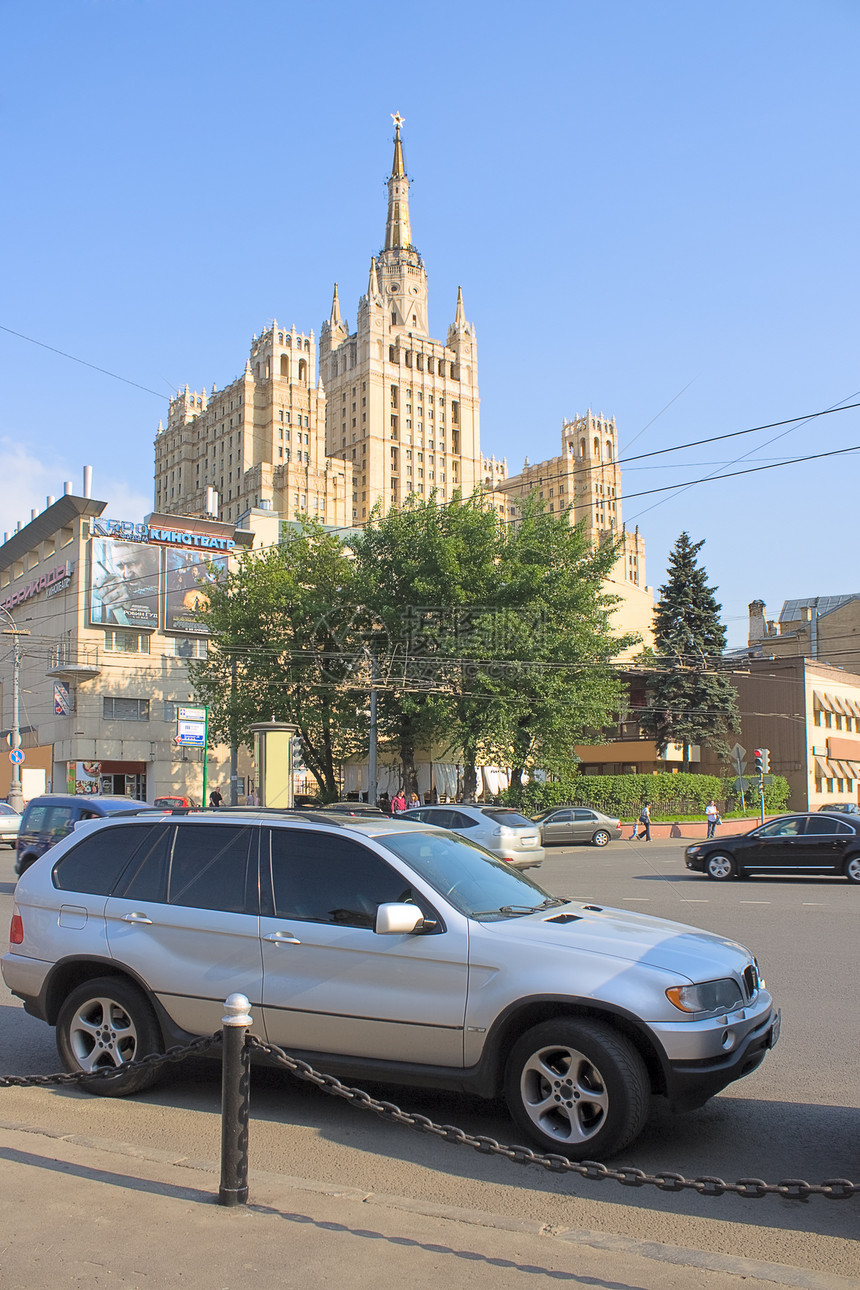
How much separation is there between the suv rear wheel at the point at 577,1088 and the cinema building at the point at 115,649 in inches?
2023

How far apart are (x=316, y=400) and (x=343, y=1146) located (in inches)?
5804

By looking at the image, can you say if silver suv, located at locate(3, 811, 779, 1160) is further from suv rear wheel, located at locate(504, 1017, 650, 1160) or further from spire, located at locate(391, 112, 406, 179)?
spire, located at locate(391, 112, 406, 179)

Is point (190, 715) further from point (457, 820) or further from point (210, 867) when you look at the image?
point (210, 867)

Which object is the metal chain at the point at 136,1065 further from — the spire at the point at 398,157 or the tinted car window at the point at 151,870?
the spire at the point at 398,157

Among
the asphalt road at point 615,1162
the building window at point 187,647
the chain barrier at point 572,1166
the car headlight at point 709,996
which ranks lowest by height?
the asphalt road at point 615,1162

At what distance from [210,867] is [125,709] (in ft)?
176

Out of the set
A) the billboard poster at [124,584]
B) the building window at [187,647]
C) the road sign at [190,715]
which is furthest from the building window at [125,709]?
the road sign at [190,715]

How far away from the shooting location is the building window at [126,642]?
56.9 metres

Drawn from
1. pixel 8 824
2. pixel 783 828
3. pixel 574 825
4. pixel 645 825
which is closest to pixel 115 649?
pixel 8 824

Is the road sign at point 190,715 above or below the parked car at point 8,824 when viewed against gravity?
above

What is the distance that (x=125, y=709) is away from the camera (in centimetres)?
5738

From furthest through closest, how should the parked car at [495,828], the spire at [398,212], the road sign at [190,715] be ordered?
the spire at [398,212], the road sign at [190,715], the parked car at [495,828]

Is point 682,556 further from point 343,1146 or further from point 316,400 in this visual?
point 316,400

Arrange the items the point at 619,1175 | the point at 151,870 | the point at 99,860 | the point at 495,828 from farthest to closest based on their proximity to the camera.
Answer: the point at 495,828 → the point at 99,860 → the point at 151,870 → the point at 619,1175
